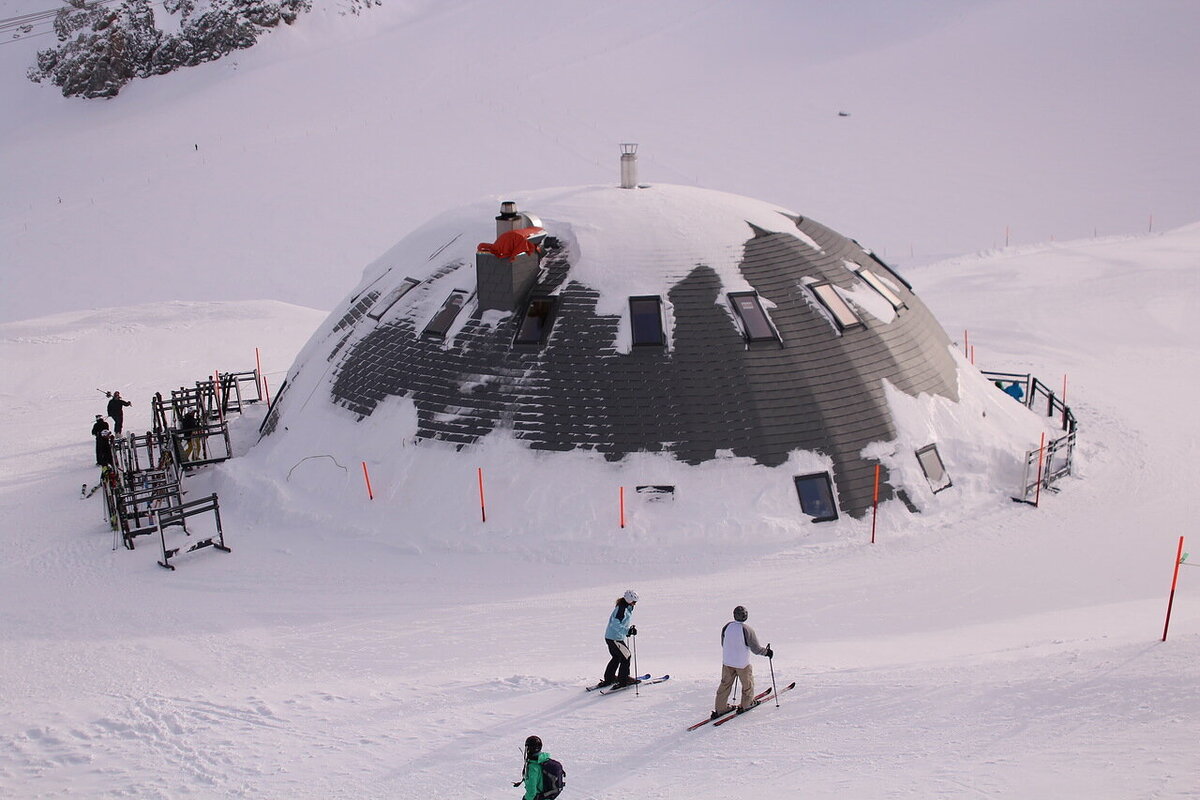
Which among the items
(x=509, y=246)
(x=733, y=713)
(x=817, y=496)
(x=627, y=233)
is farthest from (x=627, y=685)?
(x=627, y=233)

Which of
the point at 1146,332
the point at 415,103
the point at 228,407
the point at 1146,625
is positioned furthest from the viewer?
the point at 415,103

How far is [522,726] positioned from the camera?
14.8 m

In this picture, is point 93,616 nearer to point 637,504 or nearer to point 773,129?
point 637,504

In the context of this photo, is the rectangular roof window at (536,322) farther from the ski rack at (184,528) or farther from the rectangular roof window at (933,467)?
the rectangular roof window at (933,467)

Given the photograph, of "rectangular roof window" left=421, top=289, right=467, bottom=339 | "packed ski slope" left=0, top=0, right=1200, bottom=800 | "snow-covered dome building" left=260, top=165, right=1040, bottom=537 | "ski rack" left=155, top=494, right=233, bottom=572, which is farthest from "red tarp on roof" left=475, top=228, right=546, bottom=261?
"ski rack" left=155, top=494, right=233, bottom=572

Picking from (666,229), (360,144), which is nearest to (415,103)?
(360,144)

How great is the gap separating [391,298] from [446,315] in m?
2.63

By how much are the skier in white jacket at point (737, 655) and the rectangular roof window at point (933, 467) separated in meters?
9.70

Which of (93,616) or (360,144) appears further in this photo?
(360,144)

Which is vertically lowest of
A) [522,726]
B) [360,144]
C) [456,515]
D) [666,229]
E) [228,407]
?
[522,726]

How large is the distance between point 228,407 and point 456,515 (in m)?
12.9

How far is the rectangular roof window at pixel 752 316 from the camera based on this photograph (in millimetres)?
22656

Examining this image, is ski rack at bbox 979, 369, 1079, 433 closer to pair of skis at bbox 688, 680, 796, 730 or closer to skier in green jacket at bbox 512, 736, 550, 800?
pair of skis at bbox 688, 680, 796, 730

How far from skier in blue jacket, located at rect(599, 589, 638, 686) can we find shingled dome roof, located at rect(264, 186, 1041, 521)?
6.67 metres
